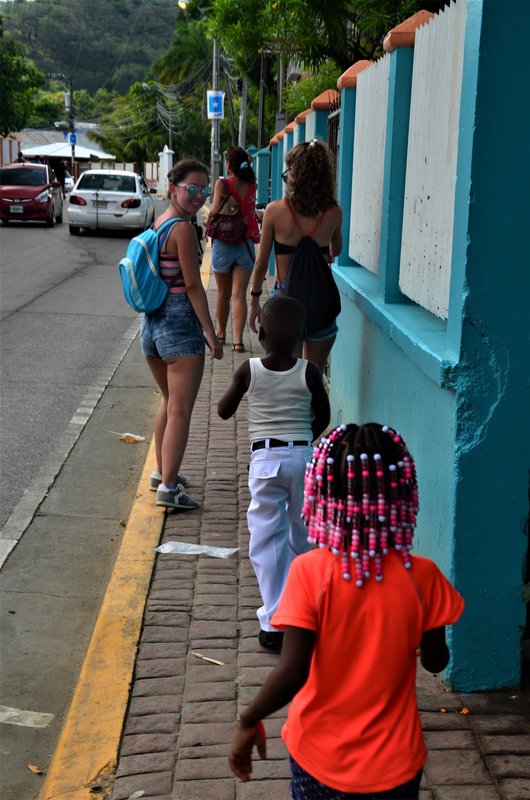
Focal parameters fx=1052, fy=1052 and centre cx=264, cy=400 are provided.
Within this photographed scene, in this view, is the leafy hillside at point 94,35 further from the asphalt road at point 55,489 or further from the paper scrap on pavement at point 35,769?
the paper scrap on pavement at point 35,769

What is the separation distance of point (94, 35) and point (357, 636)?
429 feet

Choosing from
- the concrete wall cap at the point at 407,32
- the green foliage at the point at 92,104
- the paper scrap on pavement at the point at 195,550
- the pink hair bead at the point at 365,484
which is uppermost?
the green foliage at the point at 92,104

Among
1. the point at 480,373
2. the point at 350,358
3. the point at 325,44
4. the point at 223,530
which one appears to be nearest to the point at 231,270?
the point at 325,44

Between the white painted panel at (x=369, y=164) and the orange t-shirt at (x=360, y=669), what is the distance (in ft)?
12.9

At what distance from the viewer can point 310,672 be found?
240cm

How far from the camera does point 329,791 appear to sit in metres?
2.31

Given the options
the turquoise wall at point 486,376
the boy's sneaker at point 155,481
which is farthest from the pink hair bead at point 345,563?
the boy's sneaker at point 155,481

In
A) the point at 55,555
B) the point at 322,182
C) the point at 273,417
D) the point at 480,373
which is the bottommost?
the point at 55,555

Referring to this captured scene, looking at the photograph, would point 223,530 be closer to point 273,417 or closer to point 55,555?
point 55,555

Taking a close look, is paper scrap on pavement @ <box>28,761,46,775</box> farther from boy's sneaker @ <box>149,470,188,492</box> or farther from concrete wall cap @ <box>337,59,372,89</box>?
concrete wall cap @ <box>337,59,372,89</box>

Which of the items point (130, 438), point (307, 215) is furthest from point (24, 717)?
point (130, 438)

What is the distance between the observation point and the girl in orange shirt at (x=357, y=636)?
2291 mm

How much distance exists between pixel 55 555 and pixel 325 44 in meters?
7.55

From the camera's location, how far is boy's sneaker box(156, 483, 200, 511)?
5.99 m
